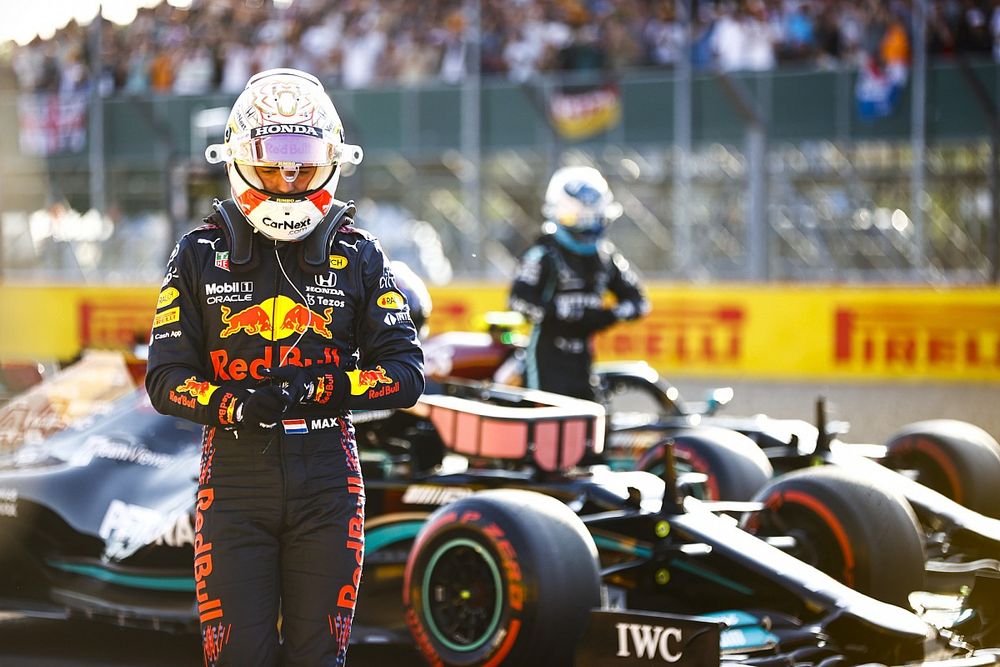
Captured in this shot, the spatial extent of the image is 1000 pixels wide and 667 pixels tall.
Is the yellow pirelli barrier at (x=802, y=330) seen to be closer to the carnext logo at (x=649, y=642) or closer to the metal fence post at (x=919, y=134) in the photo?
the metal fence post at (x=919, y=134)

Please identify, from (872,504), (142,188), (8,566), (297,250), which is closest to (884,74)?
(142,188)

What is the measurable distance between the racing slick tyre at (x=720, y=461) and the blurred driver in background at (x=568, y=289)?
154 cm

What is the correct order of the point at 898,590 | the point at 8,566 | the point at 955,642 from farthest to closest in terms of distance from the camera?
1. the point at 8,566
2. the point at 898,590
3. the point at 955,642

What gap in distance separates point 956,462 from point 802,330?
634 centimetres

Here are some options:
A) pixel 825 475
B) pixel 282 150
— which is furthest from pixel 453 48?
pixel 282 150

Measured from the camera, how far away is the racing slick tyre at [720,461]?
21.4 ft

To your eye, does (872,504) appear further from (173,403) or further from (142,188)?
(142,188)

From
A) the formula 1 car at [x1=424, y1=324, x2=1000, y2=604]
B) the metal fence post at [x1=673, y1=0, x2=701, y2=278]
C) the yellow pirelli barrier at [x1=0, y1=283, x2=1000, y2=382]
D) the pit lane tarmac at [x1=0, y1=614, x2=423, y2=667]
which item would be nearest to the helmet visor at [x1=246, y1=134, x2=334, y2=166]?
the formula 1 car at [x1=424, y1=324, x2=1000, y2=604]

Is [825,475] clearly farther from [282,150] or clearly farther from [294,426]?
[282,150]

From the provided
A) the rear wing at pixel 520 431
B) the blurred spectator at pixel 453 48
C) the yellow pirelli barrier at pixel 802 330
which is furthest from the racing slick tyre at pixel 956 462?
the blurred spectator at pixel 453 48

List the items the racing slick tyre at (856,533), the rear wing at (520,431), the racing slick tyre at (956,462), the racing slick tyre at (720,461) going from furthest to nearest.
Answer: the racing slick tyre at (956,462)
the racing slick tyre at (720,461)
the rear wing at (520,431)
the racing slick tyre at (856,533)

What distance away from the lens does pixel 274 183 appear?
347 cm

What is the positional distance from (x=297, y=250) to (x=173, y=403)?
1.58 ft

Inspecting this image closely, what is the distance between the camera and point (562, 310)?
27.2 ft
